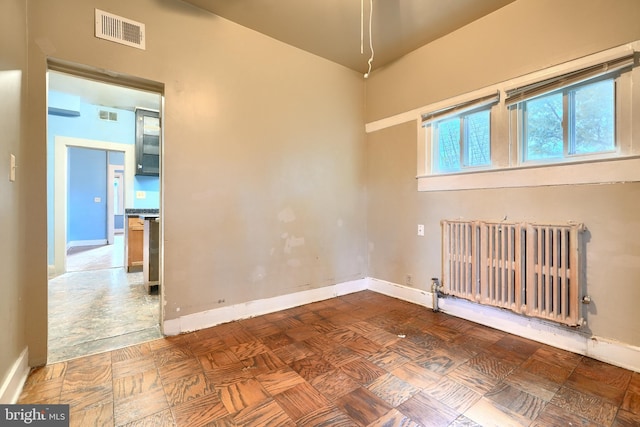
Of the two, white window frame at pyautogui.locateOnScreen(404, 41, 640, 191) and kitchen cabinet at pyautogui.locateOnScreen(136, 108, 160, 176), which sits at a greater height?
kitchen cabinet at pyautogui.locateOnScreen(136, 108, 160, 176)

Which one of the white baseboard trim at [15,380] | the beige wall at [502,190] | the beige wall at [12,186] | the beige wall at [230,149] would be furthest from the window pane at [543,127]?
the white baseboard trim at [15,380]

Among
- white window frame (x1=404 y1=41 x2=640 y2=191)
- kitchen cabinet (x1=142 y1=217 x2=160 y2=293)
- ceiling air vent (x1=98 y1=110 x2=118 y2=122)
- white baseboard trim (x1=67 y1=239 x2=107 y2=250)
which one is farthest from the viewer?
white baseboard trim (x1=67 y1=239 x2=107 y2=250)

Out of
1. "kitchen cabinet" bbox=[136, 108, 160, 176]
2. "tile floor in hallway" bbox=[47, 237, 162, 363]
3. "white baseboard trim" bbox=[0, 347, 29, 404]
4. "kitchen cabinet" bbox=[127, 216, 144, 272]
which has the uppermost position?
"kitchen cabinet" bbox=[136, 108, 160, 176]

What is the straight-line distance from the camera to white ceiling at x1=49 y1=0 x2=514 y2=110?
231 cm

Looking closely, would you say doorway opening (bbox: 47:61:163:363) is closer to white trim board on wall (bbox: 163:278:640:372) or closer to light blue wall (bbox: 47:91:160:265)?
light blue wall (bbox: 47:91:160:265)

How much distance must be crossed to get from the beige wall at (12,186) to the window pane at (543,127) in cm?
341

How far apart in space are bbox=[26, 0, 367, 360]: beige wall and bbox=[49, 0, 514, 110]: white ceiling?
0.14 metres

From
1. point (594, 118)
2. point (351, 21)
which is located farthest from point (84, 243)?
point (594, 118)

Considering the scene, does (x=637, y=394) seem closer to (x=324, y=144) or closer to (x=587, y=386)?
(x=587, y=386)

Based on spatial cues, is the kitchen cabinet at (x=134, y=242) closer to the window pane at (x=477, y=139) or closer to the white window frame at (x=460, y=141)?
the white window frame at (x=460, y=141)

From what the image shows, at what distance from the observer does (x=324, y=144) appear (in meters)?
3.21

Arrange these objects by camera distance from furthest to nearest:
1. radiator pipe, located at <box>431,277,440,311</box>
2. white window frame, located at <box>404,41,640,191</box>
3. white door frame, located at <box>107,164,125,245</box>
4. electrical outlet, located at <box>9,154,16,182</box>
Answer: white door frame, located at <box>107,164,125,245</box>
radiator pipe, located at <box>431,277,440,311</box>
white window frame, located at <box>404,41,640,191</box>
electrical outlet, located at <box>9,154,16,182</box>

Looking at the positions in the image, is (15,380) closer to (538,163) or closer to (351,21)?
(351,21)

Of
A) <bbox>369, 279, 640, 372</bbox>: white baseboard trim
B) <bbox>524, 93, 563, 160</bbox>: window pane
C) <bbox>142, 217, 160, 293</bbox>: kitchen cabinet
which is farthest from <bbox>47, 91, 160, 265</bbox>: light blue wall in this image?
<bbox>524, 93, 563, 160</bbox>: window pane
